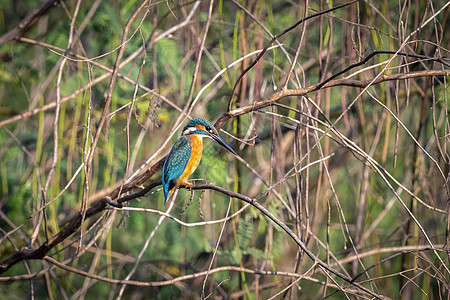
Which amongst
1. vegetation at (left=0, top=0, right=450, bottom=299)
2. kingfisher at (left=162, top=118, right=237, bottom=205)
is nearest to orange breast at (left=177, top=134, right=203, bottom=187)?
kingfisher at (left=162, top=118, right=237, bottom=205)

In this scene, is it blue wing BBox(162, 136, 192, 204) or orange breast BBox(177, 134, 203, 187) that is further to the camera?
orange breast BBox(177, 134, 203, 187)

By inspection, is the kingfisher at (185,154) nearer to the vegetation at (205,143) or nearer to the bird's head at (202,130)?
the bird's head at (202,130)

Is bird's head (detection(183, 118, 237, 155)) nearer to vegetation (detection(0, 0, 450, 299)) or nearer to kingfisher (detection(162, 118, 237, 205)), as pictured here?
kingfisher (detection(162, 118, 237, 205))

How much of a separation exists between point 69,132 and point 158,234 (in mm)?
1019

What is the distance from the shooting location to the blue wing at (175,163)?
2.22 meters

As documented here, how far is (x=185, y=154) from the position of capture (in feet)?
7.93

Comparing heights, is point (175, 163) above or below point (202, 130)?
below

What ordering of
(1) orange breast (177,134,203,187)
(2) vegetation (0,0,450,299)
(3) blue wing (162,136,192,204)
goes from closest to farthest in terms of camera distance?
(3) blue wing (162,136,192,204)
(1) orange breast (177,134,203,187)
(2) vegetation (0,0,450,299)

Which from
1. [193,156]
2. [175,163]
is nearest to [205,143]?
[193,156]

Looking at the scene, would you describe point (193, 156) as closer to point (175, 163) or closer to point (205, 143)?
point (175, 163)

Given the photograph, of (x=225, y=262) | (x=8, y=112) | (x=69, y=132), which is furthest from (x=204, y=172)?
(x=8, y=112)

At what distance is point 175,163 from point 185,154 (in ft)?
0.47

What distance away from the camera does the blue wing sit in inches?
87.4

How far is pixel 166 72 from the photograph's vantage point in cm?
340
